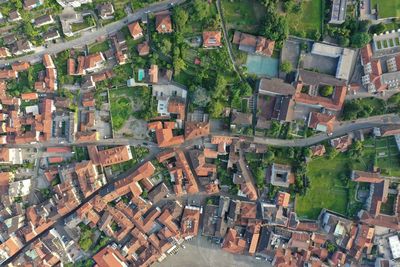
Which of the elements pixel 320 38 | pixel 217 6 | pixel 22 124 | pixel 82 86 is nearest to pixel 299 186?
pixel 320 38

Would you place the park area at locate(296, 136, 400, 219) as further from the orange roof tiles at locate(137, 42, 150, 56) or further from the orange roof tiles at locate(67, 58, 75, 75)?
the orange roof tiles at locate(67, 58, 75, 75)

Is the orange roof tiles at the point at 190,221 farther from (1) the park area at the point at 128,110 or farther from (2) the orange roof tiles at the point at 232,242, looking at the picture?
(1) the park area at the point at 128,110

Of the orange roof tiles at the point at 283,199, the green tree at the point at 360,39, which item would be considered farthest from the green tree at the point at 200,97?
the green tree at the point at 360,39

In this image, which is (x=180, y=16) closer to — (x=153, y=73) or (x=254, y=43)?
(x=153, y=73)

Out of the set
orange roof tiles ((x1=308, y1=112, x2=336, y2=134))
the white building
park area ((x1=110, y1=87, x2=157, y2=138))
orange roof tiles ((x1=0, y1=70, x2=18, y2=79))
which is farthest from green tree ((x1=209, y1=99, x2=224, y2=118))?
the white building

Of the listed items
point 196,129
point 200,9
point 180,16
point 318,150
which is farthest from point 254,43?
point 318,150
